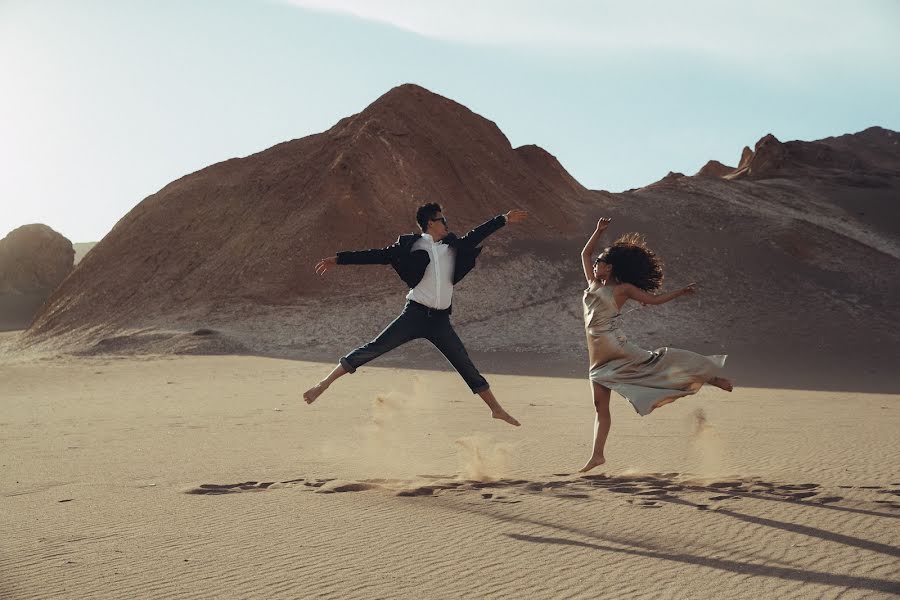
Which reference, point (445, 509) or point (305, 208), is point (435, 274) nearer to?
point (445, 509)

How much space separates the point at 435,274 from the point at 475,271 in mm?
27446

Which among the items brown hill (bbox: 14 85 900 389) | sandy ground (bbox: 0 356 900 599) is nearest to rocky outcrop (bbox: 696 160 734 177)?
brown hill (bbox: 14 85 900 389)

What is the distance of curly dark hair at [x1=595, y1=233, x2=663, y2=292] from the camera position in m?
7.14

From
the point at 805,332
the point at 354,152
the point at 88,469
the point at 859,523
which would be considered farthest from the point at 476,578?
the point at 354,152

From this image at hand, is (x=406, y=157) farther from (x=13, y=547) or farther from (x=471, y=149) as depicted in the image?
(x=13, y=547)

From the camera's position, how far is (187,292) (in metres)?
35.3

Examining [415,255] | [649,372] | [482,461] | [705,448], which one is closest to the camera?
[649,372]

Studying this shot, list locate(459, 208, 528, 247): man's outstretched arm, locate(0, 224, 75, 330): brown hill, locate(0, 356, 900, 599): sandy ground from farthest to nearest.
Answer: locate(0, 224, 75, 330): brown hill, locate(459, 208, 528, 247): man's outstretched arm, locate(0, 356, 900, 599): sandy ground

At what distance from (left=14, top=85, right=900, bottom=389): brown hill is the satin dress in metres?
16.5

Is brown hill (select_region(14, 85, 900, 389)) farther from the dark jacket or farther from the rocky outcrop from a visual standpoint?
the dark jacket

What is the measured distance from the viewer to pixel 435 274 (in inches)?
307

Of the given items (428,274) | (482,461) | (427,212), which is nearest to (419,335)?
(428,274)

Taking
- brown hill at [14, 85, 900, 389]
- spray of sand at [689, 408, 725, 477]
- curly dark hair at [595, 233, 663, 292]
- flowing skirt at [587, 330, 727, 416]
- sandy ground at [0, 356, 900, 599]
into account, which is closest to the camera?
sandy ground at [0, 356, 900, 599]

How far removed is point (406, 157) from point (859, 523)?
36.2 m
